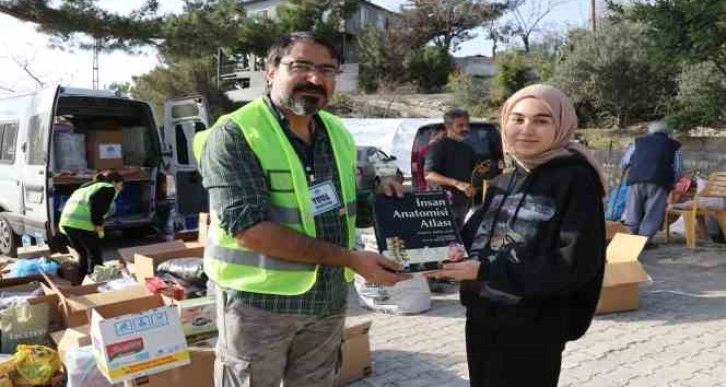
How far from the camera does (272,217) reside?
204 centimetres

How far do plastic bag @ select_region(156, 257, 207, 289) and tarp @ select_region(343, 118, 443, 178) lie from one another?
1302 centimetres

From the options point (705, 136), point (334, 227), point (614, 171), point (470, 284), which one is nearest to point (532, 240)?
point (470, 284)

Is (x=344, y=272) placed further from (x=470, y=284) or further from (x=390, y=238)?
(x=470, y=284)

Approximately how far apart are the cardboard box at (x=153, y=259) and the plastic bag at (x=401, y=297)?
142 cm

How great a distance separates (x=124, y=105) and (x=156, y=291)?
4.87 metres

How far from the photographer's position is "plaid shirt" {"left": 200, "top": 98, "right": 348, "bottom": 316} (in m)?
1.96

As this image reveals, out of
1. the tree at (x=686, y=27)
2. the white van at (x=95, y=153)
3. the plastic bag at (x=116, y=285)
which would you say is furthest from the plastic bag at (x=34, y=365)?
the tree at (x=686, y=27)

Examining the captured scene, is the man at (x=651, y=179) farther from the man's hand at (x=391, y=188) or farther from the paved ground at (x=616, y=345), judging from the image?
the man's hand at (x=391, y=188)

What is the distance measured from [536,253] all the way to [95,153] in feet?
24.9

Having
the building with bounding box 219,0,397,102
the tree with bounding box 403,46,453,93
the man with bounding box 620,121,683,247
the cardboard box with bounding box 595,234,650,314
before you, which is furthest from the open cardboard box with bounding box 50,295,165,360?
the tree with bounding box 403,46,453,93

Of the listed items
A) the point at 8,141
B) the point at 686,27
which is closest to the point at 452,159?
the point at 686,27

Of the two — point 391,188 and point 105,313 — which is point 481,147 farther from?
point 391,188

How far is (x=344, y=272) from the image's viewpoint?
231 cm

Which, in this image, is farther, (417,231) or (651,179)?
(651,179)
